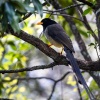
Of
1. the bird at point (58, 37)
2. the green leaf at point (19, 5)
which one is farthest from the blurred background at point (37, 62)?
the green leaf at point (19, 5)

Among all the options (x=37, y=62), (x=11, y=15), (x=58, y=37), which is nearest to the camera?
(x=11, y=15)

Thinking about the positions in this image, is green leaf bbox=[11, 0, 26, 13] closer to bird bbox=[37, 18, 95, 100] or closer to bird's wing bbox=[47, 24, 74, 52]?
bird bbox=[37, 18, 95, 100]

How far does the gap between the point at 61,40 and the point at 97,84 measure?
61cm

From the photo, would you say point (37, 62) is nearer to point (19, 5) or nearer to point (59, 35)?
point (59, 35)

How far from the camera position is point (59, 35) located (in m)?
3.49

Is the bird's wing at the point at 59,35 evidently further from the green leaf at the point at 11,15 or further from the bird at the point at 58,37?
the green leaf at the point at 11,15

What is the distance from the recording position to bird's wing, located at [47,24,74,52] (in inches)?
130

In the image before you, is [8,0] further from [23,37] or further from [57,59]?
[57,59]

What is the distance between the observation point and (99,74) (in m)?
3.60

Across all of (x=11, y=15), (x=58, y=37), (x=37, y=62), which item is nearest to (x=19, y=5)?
(x=11, y=15)

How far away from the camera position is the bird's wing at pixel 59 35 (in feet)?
10.8

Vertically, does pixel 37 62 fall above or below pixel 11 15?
above

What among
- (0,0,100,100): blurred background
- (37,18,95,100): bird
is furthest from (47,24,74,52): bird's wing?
(0,0,100,100): blurred background

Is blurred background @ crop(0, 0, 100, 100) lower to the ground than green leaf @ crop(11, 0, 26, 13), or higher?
higher
